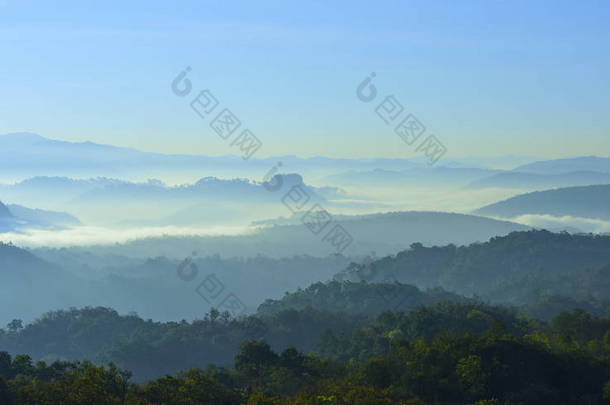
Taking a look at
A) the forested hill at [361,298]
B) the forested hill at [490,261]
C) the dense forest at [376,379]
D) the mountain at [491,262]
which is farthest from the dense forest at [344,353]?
the forested hill at [490,261]

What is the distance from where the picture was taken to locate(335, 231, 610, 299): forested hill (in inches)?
6767

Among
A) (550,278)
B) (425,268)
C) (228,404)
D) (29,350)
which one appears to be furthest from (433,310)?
(425,268)

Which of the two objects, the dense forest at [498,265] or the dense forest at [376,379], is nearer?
the dense forest at [376,379]

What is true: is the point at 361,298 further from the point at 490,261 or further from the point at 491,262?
the point at 490,261

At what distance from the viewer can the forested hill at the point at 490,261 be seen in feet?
564

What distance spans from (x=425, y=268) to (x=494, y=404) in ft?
475

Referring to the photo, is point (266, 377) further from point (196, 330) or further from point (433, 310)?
point (196, 330)

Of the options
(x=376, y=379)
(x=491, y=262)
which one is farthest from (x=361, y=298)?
(x=376, y=379)

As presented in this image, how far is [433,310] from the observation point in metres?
70.8

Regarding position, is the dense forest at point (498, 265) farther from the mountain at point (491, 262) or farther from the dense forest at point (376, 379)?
the dense forest at point (376, 379)

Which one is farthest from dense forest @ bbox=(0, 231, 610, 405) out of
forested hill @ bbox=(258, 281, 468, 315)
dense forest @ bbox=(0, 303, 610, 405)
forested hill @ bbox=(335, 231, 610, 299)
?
forested hill @ bbox=(335, 231, 610, 299)

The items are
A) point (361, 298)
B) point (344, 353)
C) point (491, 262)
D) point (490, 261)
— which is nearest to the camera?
point (344, 353)

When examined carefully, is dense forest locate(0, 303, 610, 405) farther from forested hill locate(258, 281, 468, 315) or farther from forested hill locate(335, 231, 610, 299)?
forested hill locate(335, 231, 610, 299)

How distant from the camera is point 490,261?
17600 cm
